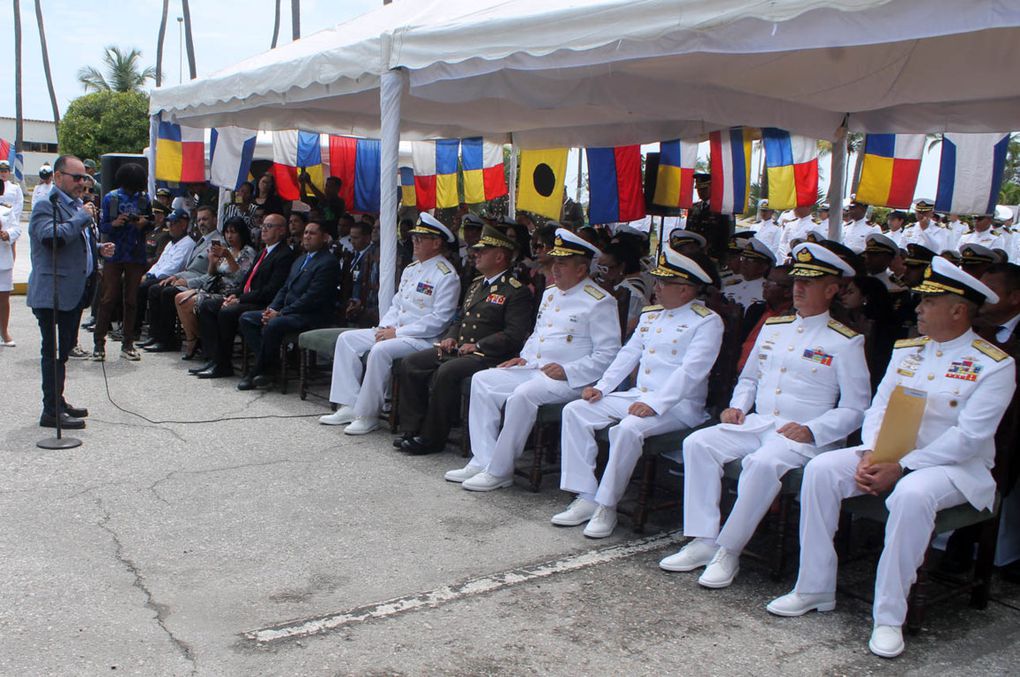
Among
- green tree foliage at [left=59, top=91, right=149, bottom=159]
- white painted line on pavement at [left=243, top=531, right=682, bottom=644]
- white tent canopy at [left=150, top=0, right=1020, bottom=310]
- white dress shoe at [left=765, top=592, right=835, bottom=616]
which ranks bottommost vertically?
white painted line on pavement at [left=243, top=531, right=682, bottom=644]

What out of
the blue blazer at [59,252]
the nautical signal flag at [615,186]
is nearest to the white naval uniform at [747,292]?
the nautical signal flag at [615,186]

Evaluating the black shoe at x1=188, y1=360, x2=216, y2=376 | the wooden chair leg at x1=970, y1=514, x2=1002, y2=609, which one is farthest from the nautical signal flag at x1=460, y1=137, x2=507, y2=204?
the wooden chair leg at x1=970, y1=514, x2=1002, y2=609

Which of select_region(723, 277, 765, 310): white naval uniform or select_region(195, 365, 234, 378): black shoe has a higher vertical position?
select_region(723, 277, 765, 310): white naval uniform

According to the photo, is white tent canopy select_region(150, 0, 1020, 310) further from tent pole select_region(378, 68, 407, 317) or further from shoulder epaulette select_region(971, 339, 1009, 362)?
shoulder epaulette select_region(971, 339, 1009, 362)

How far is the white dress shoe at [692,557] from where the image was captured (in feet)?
13.7

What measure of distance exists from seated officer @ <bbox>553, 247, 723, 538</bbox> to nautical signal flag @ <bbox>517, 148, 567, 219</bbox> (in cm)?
653

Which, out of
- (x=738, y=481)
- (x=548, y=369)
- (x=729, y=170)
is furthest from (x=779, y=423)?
(x=729, y=170)

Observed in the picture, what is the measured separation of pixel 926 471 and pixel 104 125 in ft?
108

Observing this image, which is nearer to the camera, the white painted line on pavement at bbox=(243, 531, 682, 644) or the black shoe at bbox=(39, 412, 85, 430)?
the white painted line on pavement at bbox=(243, 531, 682, 644)

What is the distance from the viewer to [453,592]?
12.8 feet

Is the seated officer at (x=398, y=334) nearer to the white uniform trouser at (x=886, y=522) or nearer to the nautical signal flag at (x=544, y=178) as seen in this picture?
the white uniform trouser at (x=886, y=522)

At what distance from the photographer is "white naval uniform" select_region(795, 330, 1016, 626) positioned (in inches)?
137

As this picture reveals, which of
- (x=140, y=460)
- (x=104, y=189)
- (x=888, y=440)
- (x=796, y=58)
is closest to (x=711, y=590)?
(x=888, y=440)

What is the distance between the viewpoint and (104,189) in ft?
41.7
